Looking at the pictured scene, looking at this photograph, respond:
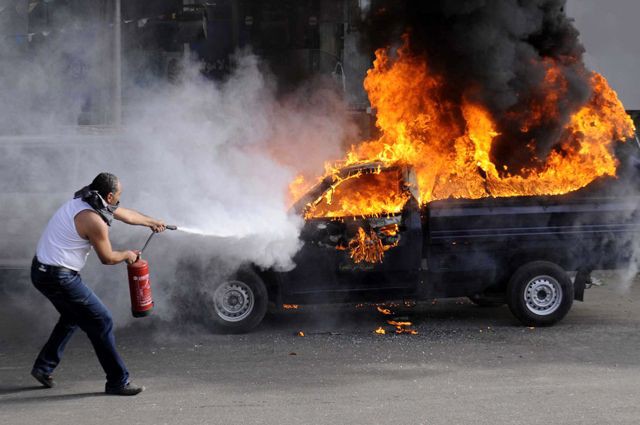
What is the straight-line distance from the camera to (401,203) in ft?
26.4

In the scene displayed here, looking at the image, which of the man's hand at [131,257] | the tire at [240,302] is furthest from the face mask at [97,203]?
the tire at [240,302]

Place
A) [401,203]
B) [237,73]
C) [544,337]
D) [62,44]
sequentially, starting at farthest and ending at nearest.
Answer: [62,44]
[237,73]
[401,203]
[544,337]

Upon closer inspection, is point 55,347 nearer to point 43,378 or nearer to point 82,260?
point 43,378

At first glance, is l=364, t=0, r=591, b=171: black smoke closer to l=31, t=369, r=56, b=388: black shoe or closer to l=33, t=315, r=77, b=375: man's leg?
l=33, t=315, r=77, b=375: man's leg

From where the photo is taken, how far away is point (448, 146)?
9.01 m

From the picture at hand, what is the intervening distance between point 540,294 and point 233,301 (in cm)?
322

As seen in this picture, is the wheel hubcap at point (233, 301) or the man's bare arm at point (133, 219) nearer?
the man's bare arm at point (133, 219)

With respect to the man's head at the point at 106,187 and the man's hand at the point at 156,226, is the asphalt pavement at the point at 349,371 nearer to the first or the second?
the man's hand at the point at 156,226

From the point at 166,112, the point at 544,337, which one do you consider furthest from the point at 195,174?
the point at 544,337

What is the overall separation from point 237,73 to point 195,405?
6344 millimetres

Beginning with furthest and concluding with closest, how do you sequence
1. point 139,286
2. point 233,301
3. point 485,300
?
1. point 485,300
2. point 233,301
3. point 139,286

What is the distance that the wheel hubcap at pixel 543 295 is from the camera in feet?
26.2

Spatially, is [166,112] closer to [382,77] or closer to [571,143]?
[382,77]

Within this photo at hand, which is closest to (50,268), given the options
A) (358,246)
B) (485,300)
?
(358,246)
